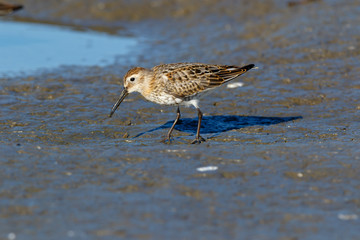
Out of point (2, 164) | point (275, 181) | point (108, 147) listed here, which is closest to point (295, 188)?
point (275, 181)

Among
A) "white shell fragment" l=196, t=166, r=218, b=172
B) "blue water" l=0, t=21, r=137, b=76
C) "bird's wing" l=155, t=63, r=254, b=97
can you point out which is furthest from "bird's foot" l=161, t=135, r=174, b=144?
"blue water" l=0, t=21, r=137, b=76

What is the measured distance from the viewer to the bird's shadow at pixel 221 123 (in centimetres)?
1034

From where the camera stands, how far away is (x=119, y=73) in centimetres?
1398

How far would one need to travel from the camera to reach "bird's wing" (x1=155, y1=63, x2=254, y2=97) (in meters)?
9.61

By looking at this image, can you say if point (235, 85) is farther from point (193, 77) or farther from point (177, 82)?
point (177, 82)

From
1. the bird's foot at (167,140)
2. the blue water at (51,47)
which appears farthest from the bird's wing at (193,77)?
the blue water at (51,47)

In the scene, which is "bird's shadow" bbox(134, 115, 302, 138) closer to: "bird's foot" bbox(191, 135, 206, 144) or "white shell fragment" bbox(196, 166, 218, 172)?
"bird's foot" bbox(191, 135, 206, 144)

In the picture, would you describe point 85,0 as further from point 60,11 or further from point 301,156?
point 301,156

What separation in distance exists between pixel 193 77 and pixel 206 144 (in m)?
1.30

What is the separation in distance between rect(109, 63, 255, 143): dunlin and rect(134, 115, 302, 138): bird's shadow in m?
0.63

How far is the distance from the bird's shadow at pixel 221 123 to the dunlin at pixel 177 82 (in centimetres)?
63

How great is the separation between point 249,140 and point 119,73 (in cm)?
547

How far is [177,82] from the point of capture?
9617 mm

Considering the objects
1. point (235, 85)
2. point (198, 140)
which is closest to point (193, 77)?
point (198, 140)
